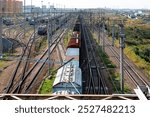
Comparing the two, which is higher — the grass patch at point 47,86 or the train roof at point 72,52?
the train roof at point 72,52

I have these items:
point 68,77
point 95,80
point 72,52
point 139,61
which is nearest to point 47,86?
point 72,52

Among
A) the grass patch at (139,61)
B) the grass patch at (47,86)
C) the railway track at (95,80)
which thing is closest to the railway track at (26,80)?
the grass patch at (47,86)

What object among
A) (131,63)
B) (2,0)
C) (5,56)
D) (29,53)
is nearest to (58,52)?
(29,53)

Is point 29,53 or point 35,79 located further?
point 29,53

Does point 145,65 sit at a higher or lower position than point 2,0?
lower

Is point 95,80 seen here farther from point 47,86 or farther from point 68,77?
point 68,77

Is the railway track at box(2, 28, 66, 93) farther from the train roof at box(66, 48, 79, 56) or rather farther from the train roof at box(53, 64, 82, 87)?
the train roof at box(53, 64, 82, 87)

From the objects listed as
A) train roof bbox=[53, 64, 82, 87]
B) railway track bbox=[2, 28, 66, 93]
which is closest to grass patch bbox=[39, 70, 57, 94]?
railway track bbox=[2, 28, 66, 93]

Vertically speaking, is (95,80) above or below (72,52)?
below

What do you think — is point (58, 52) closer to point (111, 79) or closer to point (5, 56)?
point (5, 56)

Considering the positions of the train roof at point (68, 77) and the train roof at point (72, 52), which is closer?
the train roof at point (68, 77)

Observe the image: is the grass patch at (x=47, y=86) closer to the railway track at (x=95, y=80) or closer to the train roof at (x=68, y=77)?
the railway track at (x=95, y=80)
